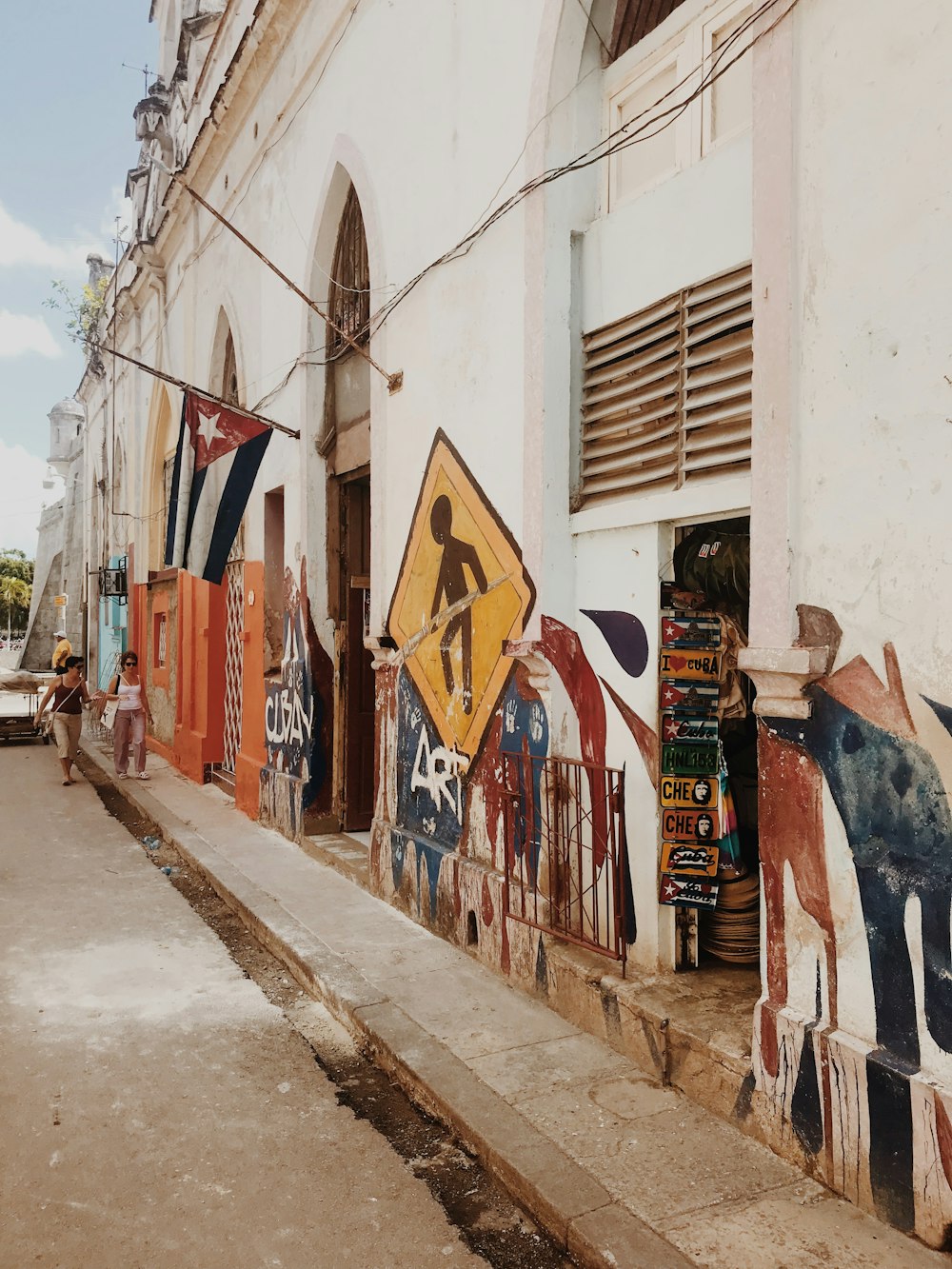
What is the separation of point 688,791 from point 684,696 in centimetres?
42

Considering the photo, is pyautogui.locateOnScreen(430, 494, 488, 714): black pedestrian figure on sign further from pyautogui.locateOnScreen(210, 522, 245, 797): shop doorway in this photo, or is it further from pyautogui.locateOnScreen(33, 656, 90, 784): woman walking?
pyautogui.locateOnScreen(33, 656, 90, 784): woman walking

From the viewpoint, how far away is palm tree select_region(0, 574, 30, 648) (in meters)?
58.5

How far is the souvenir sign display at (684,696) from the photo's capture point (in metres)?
4.31

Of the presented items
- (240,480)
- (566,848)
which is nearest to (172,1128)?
(566,848)

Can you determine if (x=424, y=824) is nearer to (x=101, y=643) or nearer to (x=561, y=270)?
(x=561, y=270)

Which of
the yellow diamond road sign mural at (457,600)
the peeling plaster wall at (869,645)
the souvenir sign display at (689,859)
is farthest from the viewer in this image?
the yellow diamond road sign mural at (457,600)

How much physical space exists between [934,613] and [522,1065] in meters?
2.56

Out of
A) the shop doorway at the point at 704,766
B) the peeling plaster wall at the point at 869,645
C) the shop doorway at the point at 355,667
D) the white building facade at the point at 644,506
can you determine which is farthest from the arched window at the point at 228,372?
the peeling plaster wall at the point at 869,645

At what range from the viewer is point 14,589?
192 ft

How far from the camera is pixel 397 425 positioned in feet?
22.2

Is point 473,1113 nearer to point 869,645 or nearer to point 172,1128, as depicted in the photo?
point 172,1128

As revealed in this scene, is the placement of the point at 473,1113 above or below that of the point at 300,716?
below

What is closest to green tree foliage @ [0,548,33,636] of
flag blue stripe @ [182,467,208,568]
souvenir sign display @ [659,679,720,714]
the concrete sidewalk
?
flag blue stripe @ [182,467,208,568]

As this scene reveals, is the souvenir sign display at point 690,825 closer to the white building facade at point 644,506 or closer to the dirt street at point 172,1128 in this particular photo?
the white building facade at point 644,506
